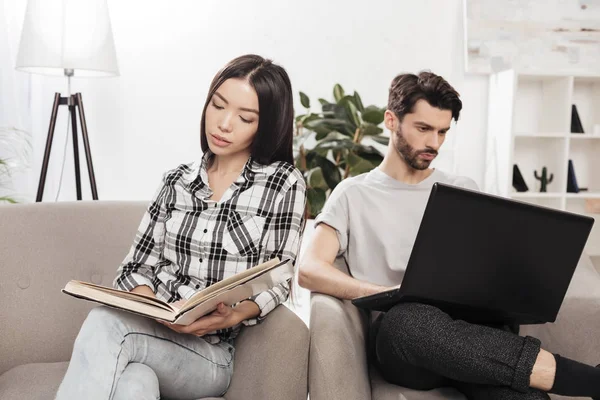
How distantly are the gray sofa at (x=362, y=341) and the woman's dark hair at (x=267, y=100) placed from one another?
1.23 ft

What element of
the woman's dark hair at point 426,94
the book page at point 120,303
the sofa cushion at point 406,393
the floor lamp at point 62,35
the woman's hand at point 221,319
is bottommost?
the sofa cushion at point 406,393

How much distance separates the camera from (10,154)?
2986mm

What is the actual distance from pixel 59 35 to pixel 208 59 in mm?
892

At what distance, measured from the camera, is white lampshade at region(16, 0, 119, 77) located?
2482 mm

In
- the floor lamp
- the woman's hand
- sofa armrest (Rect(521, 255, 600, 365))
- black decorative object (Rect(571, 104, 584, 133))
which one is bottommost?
sofa armrest (Rect(521, 255, 600, 365))

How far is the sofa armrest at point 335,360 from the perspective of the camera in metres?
1.28

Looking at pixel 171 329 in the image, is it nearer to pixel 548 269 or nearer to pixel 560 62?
pixel 548 269

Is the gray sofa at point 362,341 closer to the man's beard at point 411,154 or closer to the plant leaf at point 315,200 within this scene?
the man's beard at point 411,154

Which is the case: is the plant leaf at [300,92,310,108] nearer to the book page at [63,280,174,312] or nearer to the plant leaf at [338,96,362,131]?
the plant leaf at [338,96,362,131]

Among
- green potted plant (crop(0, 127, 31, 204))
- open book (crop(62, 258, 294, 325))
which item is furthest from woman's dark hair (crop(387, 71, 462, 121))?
green potted plant (crop(0, 127, 31, 204))

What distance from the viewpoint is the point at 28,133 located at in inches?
118

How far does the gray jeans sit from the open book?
0.08 metres

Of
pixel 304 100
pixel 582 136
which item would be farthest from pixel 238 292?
pixel 582 136

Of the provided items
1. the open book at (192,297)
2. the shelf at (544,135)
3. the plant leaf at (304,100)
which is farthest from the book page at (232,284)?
the shelf at (544,135)
